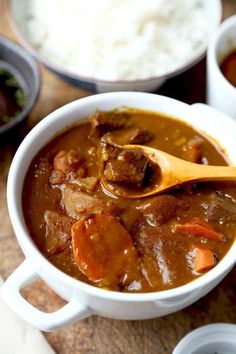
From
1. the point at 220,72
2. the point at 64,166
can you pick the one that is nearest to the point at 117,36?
the point at 220,72

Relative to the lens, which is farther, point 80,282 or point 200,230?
point 200,230

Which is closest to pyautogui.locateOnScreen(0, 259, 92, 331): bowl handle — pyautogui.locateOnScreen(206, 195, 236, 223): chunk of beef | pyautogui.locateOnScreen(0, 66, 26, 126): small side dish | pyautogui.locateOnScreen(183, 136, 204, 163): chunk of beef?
pyautogui.locateOnScreen(206, 195, 236, 223): chunk of beef

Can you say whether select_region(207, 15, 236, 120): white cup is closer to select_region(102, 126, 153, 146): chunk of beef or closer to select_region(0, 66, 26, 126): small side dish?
select_region(102, 126, 153, 146): chunk of beef

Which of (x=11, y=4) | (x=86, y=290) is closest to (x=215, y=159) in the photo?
(x=86, y=290)

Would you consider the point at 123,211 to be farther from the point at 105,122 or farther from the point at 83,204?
the point at 105,122

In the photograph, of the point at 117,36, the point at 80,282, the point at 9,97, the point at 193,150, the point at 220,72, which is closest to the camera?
the point at 80,282

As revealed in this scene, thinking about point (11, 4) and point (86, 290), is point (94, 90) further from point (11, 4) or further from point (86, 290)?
point (86, 290)
